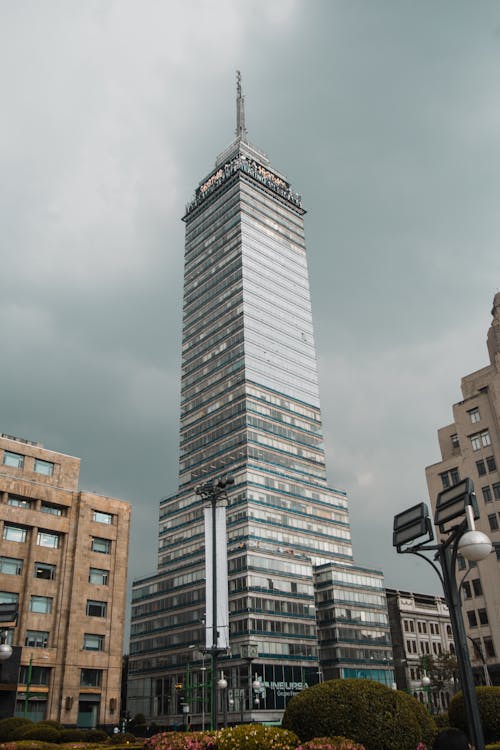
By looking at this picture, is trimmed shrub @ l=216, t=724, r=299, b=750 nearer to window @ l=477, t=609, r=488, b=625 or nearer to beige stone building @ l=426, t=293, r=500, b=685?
beige stone building @ l=426, t=293, r=500, b=685

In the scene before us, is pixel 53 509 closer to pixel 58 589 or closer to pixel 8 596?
pixel 58 589

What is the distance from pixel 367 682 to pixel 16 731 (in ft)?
82.7

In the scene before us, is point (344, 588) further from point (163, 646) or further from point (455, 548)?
point (455, 548)

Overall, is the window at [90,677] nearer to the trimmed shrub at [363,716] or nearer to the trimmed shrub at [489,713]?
the trimmed shrub at [489,713]

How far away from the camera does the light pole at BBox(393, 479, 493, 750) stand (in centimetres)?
1251

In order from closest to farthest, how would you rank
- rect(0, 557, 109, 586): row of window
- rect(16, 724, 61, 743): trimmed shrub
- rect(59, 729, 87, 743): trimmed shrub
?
rect(16, 724, 61, 743): trimmed shrub → rect(59, 729, 87, 743): trimmed shrub → rect(0, 557, 109, 586): row of window

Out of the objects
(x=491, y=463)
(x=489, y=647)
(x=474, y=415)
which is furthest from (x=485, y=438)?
(x=489, y=647)

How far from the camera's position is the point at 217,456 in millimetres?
122938

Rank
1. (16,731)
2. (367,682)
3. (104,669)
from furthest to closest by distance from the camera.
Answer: (104,669)
(16,731)
(367,682)

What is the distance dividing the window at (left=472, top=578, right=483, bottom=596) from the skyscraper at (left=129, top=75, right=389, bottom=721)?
96.2ft

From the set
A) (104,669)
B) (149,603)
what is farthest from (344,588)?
(104,669)

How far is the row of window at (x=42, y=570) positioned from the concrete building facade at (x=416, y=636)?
7071 centimetres

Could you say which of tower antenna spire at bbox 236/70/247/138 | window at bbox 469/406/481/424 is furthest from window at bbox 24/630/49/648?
tower antenna spire at bbox 236/70/247/138

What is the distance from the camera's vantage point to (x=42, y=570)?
187 feet
